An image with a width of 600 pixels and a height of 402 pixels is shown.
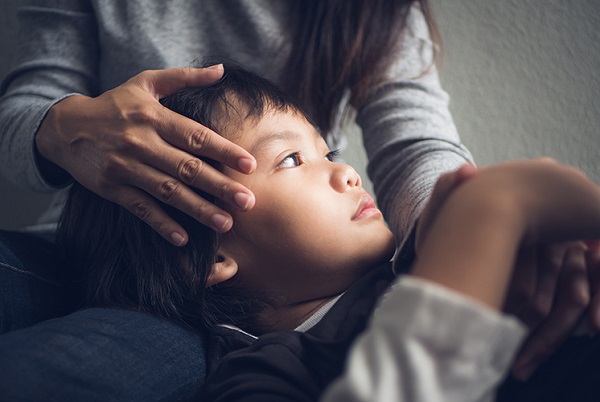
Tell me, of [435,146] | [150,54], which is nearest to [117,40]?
[150,54]

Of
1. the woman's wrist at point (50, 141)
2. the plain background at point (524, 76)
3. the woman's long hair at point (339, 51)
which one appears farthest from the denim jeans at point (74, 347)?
the plain background at point (524, 76)

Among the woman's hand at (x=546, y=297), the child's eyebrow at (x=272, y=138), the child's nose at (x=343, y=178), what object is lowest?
the child's nose at (x=343, y=178)

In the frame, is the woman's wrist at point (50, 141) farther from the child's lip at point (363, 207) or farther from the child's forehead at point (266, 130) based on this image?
the child's lip at point (363, 207)

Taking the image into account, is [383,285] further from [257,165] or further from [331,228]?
[257,165]

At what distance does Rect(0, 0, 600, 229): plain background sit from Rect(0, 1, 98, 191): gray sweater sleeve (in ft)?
2.35

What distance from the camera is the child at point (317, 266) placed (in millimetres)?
308

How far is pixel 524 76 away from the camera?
109cm

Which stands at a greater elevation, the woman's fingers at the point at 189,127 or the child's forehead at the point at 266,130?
the woman's fingers at the point at 189,127

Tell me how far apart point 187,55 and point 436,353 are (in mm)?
767

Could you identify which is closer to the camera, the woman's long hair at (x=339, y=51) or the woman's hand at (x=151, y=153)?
the woman's hand at (x=151, y=153)

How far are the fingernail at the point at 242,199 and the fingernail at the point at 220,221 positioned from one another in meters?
0.02

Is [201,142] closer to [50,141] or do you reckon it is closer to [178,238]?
[178,238]

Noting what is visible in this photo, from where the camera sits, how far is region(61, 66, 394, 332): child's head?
2.00 feet

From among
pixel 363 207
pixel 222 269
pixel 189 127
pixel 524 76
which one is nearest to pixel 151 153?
pixel 189 127
